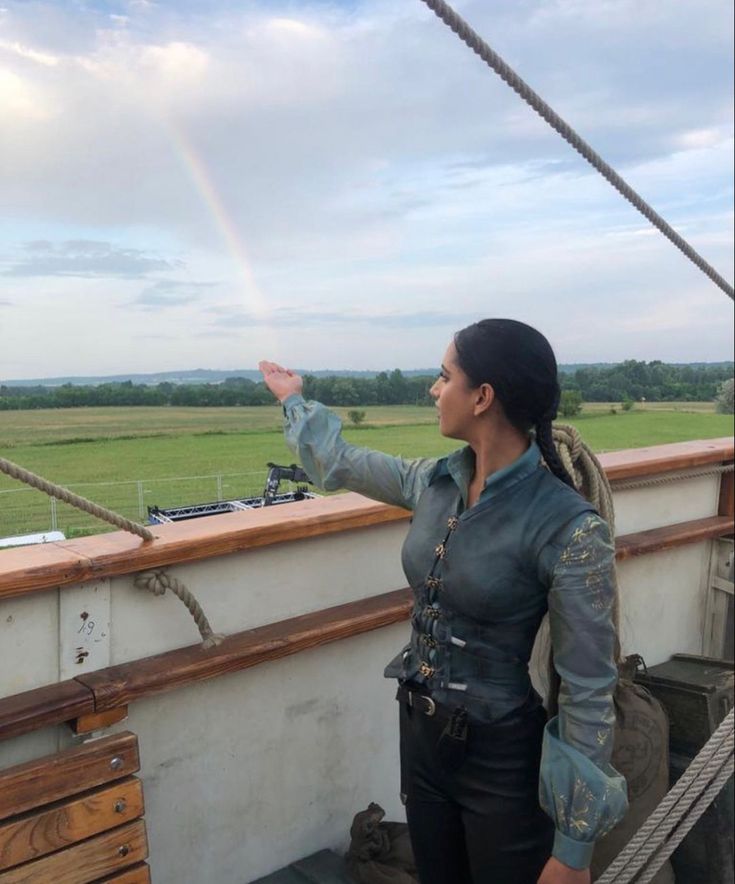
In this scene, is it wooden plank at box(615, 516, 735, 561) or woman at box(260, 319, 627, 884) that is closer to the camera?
woman at box(260, 319, 627, 884)

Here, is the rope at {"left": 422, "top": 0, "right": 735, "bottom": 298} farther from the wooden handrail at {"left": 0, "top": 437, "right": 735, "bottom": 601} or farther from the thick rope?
the thick rope

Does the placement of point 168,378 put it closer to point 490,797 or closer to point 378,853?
point 490,797

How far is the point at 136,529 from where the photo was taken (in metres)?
1.84

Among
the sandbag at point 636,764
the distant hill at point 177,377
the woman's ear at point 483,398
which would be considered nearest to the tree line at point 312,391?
the distant hill at point 177,377

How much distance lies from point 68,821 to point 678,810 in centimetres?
129

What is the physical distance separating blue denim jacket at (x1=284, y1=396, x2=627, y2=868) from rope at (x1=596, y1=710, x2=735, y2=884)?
456 millimetres

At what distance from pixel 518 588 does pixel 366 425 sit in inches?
34.6

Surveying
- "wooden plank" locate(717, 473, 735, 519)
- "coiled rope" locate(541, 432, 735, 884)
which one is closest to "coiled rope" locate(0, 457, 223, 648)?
"coiled rope" locate(541, 432, 735, 884)

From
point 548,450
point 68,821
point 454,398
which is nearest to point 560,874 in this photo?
point 548,450

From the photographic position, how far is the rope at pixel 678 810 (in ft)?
6.14

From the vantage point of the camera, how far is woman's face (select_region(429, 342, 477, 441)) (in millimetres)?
1572

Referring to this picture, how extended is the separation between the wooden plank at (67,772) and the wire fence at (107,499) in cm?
47

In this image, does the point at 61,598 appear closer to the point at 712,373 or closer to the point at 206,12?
the point at 206,12

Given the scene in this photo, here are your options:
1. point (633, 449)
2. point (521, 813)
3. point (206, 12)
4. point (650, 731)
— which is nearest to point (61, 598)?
point (521, 813)
